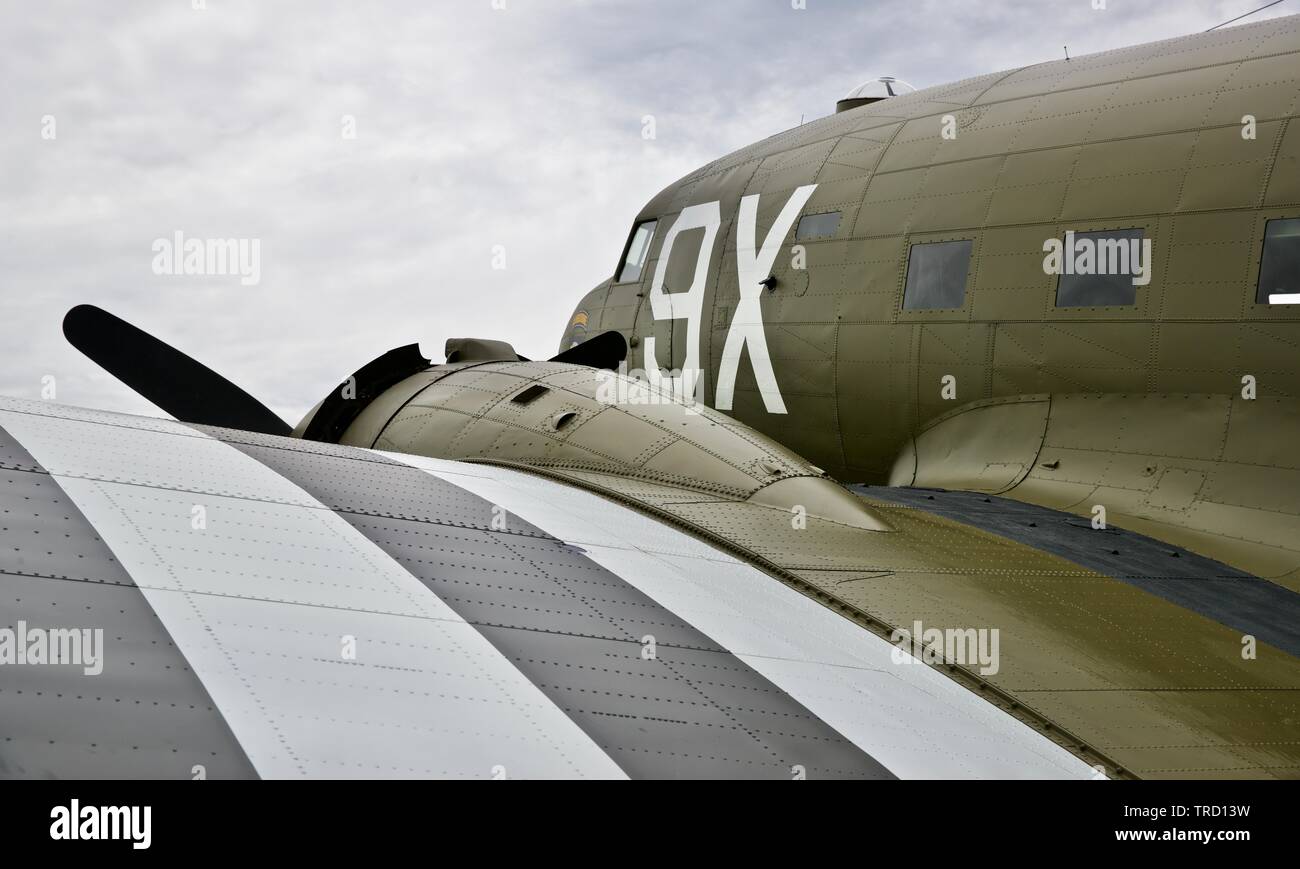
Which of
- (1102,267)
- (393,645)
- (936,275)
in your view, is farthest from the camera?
(936,275)

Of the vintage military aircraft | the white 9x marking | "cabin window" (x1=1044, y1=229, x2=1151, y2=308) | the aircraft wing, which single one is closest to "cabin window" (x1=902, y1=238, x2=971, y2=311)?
the vintage military aircraft

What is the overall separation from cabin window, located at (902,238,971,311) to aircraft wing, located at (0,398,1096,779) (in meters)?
5.08

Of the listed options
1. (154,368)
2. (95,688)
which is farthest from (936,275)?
(95,688)

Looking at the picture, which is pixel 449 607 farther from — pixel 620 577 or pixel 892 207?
pixel 892 207

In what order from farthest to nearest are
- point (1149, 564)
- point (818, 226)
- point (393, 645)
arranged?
1. point (818, 226)
2. point (1149, 564)
3. point (393, 645)

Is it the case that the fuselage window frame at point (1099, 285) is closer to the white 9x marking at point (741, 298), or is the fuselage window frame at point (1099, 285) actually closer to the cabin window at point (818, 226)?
the cabin window at point (818, 226)

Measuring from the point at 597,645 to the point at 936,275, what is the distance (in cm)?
709

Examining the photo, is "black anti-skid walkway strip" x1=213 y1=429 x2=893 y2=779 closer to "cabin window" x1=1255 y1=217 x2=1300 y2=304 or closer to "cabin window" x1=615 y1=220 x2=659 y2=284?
"cabin window" x1=1255 y1=217 x2=1300 y2=304

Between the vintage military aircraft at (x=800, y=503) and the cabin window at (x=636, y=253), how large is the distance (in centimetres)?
41

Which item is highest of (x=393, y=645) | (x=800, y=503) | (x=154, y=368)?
(x=154, y=368)

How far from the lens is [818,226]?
11914 millimetres

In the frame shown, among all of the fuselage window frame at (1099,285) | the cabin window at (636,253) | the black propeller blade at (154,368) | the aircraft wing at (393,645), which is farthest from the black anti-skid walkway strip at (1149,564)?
the cabin window at (636,253)

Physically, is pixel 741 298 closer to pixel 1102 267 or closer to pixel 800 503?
pixel 1102 267

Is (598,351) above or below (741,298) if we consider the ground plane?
below
